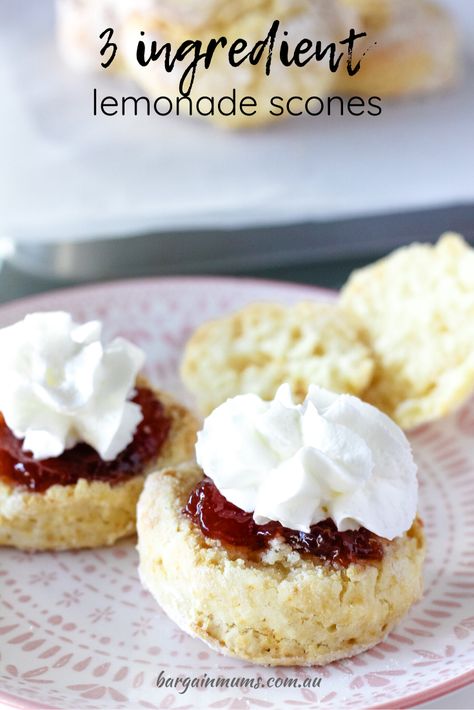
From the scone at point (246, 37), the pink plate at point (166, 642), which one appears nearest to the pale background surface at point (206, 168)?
the scone at point (246, 37)

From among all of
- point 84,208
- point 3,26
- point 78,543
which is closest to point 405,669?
point 78,543

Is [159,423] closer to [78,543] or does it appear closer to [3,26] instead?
[78,543]

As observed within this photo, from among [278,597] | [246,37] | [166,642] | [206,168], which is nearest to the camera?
[278,597]

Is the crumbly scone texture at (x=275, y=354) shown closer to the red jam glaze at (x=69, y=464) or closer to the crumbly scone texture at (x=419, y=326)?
the crumbly scone texture at (x=419, y=326)

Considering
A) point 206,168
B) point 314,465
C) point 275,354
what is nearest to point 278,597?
point 314,465

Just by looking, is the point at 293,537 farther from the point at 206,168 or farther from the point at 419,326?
the point at 206,168

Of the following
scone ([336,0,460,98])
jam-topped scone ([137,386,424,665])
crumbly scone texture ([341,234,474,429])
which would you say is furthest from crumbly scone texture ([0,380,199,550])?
scone ([336,0,460,98])

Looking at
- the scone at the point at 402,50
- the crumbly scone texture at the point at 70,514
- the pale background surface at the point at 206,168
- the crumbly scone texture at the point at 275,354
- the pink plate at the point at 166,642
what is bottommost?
the pink plate at the point at 166,642
